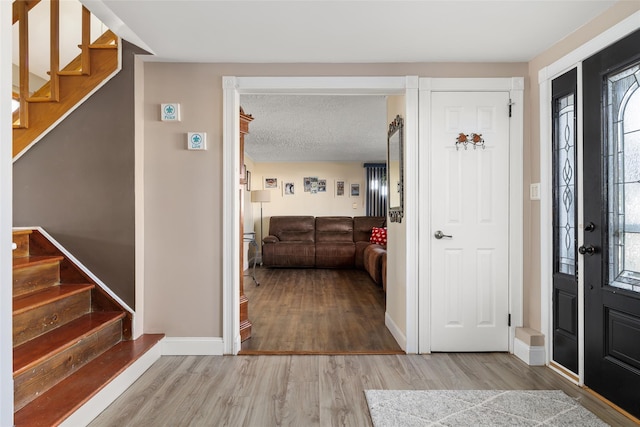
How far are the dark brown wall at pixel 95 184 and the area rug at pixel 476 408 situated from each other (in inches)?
73.3

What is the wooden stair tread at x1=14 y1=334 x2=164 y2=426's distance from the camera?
156 cm

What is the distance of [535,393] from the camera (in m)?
2.09

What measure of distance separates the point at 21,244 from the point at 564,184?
3.57 meters

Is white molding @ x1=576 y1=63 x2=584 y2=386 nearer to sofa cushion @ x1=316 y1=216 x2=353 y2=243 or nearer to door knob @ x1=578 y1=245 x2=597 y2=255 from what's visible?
door knob @ x1=578 y1=245 x2=597 y2=255

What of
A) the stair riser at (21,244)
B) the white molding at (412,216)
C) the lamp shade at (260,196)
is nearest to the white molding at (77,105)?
the stair riser at (21,244)

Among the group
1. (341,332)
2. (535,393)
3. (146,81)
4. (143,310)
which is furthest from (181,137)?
(535,393)

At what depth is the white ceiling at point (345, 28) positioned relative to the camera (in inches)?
76.7

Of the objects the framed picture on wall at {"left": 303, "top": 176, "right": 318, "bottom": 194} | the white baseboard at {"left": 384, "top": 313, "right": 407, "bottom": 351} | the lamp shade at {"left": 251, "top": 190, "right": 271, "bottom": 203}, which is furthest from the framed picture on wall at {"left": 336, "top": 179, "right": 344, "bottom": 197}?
the white baseboard at {"left": 384, "top": 313, "right": 407, "bottom": 351}

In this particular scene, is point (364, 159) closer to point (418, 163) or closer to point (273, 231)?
point (273, 231)

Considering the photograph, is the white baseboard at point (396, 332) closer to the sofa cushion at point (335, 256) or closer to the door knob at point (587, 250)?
the door knob at point (587, 250)

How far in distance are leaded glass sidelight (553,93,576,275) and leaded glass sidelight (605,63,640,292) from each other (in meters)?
0.28

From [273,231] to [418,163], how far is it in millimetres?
5316

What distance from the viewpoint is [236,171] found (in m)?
2.70

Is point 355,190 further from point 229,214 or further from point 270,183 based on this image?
point 229,214
